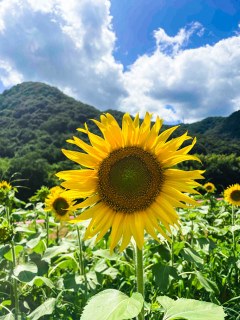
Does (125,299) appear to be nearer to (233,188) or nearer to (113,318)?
(113,318)

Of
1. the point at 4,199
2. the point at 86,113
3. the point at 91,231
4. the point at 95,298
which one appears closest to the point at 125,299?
the point at 95,298

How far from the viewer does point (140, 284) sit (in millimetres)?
Answer: 2100

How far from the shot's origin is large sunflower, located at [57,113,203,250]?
2.33 meters

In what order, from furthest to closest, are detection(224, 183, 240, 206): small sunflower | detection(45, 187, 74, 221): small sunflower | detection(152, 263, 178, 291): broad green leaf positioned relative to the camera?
detection(224, 183, 240, 206): small sunflower, detection(45, 187, 74, 221): small sunflower, detection(152, 263, 178, 291): broad green leaf

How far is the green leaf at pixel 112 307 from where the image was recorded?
173cm

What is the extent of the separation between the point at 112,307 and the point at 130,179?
83 centimetres

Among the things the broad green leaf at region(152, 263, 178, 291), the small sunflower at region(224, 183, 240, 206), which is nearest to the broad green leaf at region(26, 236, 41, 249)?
the broad green leaf at region(152, 263, 178, 291)

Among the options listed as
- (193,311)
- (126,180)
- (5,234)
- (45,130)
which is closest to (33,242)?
(5,234)

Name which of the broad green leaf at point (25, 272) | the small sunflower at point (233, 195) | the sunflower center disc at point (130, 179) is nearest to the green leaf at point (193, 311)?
the sunflower center disc at point (130, 179)

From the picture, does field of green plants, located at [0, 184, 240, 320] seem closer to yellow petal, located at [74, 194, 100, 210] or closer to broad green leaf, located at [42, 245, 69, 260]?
broad green leaf, located at [42, 245, 69, 260]

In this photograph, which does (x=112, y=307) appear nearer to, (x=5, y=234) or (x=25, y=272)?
(x=25, y=272)

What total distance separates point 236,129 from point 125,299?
309ft

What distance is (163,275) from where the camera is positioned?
320cm

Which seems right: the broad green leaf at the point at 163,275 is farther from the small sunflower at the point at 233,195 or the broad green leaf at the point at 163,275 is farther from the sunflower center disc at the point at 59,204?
the small sunflower at the point at 233,195
